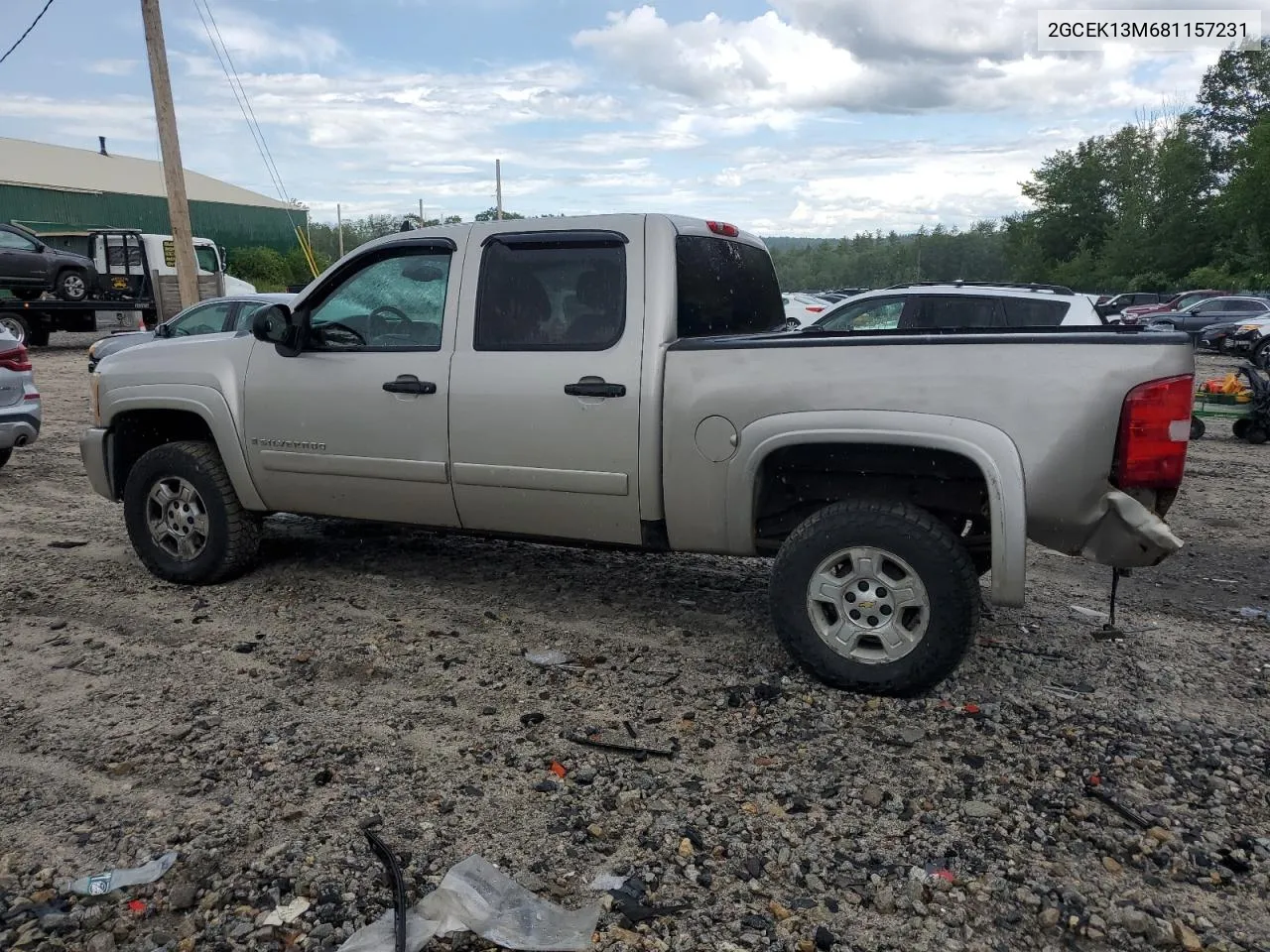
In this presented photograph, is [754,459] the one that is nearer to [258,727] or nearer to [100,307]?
[258,727]

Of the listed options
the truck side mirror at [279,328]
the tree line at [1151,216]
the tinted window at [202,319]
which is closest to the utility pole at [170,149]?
the tinted window at [202,319]

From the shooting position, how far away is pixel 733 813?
3.22 meters

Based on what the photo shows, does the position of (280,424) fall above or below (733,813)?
above

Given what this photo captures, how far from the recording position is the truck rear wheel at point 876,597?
12.6 feet

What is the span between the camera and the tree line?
162 ft

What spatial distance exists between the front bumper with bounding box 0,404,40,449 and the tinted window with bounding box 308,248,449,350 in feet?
15.7

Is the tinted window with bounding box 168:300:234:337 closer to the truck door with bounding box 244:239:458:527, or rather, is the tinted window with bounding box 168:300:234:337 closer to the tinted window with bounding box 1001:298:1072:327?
the truck door with bounding box 244:239:458:527

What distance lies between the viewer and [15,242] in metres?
21.7

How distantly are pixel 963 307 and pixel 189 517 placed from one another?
21.0 ft

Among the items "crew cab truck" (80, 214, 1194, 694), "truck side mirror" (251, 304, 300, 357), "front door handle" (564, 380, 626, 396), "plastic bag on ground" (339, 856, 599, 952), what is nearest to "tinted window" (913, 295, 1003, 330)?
"crew cab truck" (80, 214, 1194, 694)

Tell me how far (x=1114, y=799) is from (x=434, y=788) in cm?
220

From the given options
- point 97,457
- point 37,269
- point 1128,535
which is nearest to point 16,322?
point 37,269

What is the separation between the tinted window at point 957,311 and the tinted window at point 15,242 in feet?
66.6

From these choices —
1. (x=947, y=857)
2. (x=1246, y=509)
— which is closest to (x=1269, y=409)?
(x=1246, y=509)
